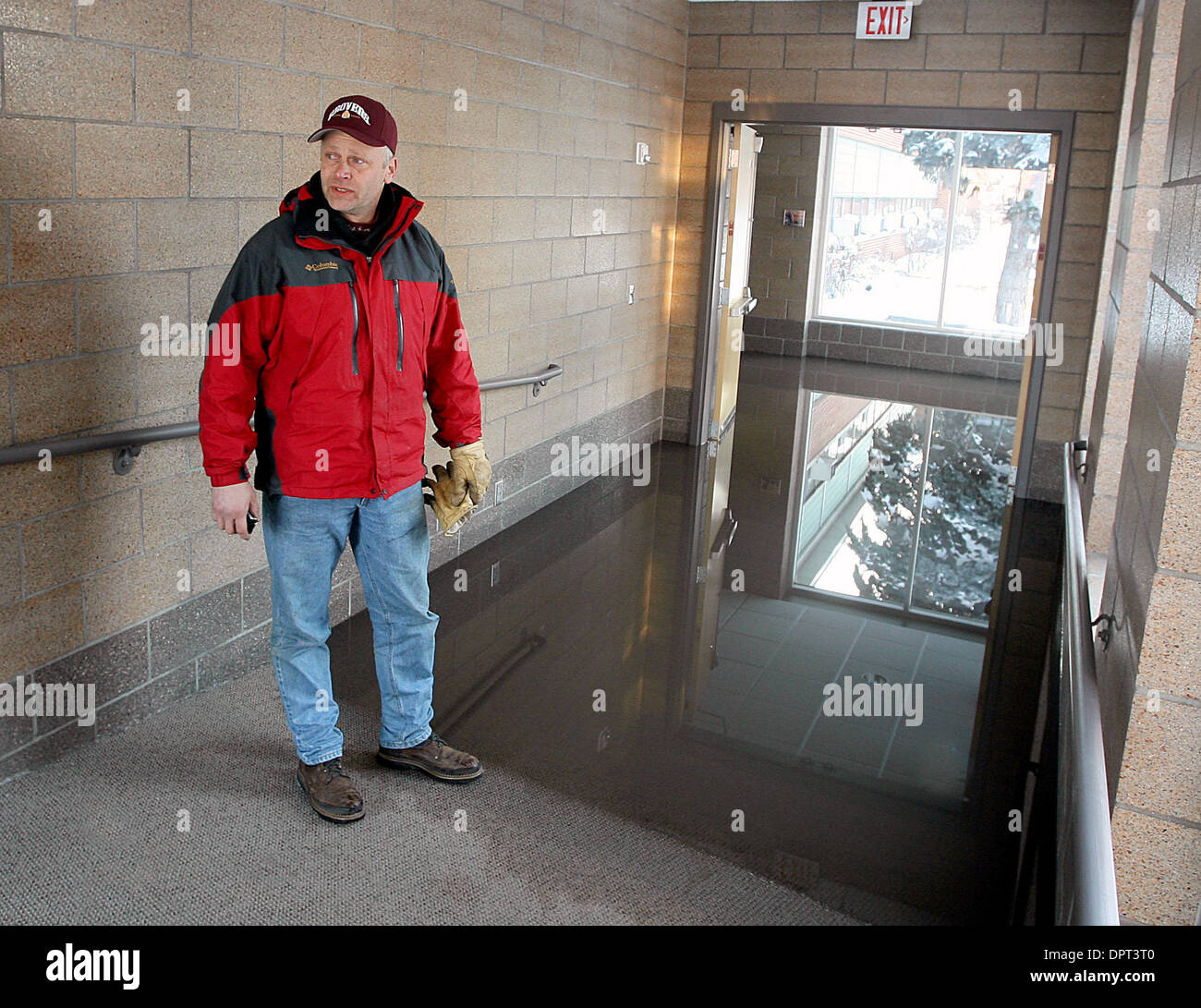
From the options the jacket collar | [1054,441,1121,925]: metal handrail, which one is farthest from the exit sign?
the jacket collar

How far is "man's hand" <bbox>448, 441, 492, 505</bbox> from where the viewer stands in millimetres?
2932

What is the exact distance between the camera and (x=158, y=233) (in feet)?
9.83

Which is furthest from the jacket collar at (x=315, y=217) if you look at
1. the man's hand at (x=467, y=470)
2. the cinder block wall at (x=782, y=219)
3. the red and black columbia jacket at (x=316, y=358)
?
the cinder block wall at (x=782, y=219)

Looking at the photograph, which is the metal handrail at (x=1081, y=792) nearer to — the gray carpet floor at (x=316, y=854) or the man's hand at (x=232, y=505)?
the gray carpet floor at (x=316, y=854)

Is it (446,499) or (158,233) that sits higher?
(158,233)

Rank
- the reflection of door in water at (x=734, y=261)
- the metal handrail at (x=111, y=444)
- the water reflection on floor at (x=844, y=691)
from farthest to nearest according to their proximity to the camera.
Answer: the reflection of door in water at (x=734, y=261)
the water reflection on floor at (x=844, y=691)
the metal handrail at (x=111, y=444)

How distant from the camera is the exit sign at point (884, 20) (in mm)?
6042

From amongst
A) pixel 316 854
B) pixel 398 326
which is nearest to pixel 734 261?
pixel 398 326

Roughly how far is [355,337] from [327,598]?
663 mm

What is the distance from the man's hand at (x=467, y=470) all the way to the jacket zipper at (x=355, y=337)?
410 millimetres

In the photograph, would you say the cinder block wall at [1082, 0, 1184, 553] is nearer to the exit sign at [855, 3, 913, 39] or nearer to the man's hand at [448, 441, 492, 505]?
the exit sign at [855, 3, 913, 39]

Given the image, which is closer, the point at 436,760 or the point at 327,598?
the point at 327,598

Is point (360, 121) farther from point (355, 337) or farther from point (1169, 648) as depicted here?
point (1169, 648)

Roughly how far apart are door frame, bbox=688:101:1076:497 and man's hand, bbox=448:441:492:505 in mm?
4072
